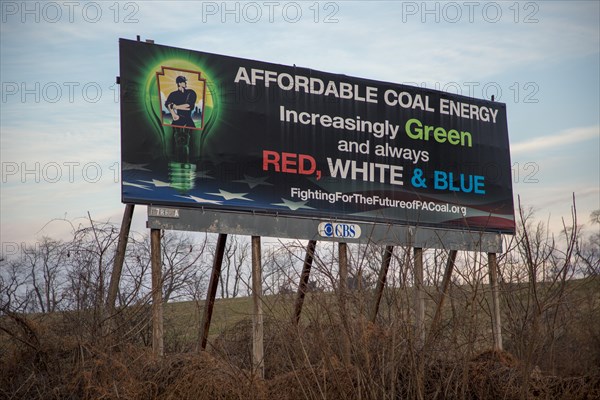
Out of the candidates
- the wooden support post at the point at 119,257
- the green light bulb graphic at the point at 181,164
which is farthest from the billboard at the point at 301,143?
the wooden support post at the point at 119,257

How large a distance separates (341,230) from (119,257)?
4614 mm

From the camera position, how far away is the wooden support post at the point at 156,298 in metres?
13.8

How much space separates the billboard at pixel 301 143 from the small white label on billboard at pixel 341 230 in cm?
19

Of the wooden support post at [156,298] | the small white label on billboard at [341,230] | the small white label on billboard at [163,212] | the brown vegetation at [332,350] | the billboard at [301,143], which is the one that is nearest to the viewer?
the brown vegetation at [332,350]

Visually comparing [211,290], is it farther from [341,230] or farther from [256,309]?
[341,230]

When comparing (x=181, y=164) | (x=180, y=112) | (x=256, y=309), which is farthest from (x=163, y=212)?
(x=256, y=309)

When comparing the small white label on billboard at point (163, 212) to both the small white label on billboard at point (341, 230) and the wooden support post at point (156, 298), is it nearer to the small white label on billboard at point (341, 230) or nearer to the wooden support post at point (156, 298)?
the wooden support post at point (156, 298)

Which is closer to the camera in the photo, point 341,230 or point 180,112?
point 180,112

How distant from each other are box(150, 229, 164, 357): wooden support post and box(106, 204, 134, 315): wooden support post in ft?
1.62

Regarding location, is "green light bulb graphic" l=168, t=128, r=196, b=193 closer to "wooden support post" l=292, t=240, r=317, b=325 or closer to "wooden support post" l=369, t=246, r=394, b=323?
"wooden support post" l=292, t=240, r=317, b=325

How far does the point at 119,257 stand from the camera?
46.2ft

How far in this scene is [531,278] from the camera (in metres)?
7.76

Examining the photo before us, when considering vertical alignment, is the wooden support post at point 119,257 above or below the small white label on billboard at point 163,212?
below

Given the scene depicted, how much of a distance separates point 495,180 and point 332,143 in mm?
4528
